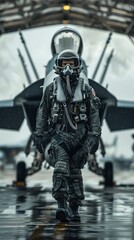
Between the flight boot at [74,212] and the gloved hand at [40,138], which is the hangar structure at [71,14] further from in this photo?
the flight boot at [74,212]

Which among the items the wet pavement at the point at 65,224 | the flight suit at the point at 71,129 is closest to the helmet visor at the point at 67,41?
the wet pavement at the point at 65,224

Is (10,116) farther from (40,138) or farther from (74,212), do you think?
(74,212)

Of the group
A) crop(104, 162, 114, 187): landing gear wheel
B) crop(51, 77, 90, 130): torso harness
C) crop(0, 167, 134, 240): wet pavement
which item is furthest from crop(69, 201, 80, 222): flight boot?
crop(104, 162, 114, 187): landing gear wheel

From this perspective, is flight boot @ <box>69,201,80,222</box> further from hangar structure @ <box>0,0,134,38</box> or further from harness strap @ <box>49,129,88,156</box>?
hangar structure @ <box>0,0,134,38</box>

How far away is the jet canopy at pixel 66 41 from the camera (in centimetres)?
1731

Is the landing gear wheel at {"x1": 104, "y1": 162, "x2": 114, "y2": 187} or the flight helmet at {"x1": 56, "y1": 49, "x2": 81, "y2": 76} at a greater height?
the landing gear wheel at {"x1": 104, "y1": 162, "x2": 114, "y2": 187}

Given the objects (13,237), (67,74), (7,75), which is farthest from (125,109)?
(7,75)

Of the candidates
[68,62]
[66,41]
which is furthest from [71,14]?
[68,62]

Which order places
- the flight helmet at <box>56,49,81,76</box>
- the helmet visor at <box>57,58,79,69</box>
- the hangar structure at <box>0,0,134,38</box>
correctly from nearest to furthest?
the flight helmet at <box>56,49,81,76</box> → the helmet visor at <box>57,58,79,69</box> → the hangar structure at <box>0,0,134,38</box>

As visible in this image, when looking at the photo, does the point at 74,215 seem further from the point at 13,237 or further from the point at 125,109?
the point at 125,109

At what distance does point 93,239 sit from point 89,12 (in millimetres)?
25225

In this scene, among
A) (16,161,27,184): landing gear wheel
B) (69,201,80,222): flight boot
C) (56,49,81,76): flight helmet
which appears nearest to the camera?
(69,201,80,222): flight boot

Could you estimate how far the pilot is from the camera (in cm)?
1006

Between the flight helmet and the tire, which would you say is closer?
the flight helmet
